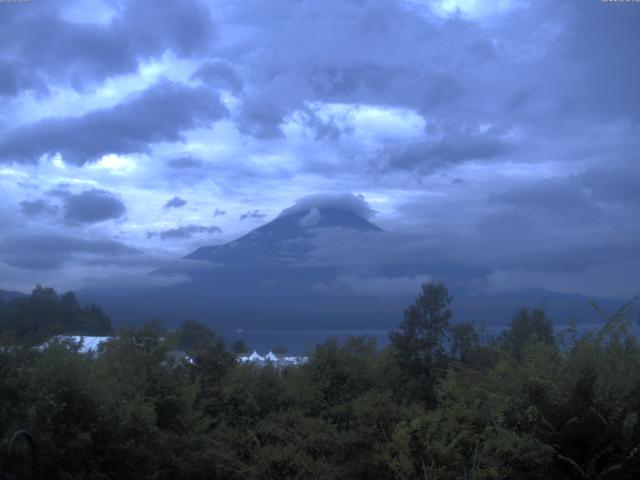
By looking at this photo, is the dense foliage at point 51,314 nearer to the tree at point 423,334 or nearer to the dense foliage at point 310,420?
the dense foliage at point 310,420

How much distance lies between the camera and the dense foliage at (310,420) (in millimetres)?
8914

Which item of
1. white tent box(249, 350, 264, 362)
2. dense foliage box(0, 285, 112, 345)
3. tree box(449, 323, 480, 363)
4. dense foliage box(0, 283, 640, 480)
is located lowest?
dense foliage box(0, 283, 640, 480)

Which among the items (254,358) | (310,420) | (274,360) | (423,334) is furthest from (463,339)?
(310,420)

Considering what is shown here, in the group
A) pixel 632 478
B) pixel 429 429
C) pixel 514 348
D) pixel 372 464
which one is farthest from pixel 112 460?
pixel 514 348

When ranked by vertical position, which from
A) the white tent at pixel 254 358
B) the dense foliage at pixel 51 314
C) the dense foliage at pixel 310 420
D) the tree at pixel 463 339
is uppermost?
the dense foliage at pixel 51 314

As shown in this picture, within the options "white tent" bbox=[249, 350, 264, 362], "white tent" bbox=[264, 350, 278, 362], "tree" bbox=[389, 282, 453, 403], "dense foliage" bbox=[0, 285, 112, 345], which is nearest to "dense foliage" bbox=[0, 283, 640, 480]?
"white tent" bbox=[249, 350, 264, 362]

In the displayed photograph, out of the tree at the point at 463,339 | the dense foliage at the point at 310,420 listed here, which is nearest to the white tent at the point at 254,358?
the dense foliage at the point at 310,420

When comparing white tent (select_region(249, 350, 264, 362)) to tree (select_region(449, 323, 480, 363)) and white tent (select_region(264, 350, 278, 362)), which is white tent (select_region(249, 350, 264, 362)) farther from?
tree (select_region(449, 323, 480, 363))

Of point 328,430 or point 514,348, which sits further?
point 514,348

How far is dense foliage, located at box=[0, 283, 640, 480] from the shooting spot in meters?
8.91

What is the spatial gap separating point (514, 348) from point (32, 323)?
1356 centimetres

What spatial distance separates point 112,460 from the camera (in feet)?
33.9

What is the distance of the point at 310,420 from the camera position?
41.7ft

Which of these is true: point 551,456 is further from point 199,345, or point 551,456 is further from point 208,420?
point 199,345
